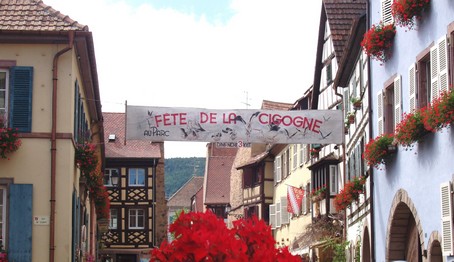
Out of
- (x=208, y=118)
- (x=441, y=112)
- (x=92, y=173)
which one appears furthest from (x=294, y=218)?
(x=441, y=112)

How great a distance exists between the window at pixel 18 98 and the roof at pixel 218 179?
61.3 meters

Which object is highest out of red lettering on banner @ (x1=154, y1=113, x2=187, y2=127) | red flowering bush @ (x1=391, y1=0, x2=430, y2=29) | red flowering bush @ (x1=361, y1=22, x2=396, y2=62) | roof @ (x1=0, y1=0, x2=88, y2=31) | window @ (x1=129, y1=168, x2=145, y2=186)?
window @ (x1=129, y1=168, x2=145, y2=186)

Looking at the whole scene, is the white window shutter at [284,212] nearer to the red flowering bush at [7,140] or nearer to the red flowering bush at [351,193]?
the red flowering bush at [351,193]

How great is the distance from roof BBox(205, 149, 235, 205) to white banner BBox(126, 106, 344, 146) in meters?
55.5

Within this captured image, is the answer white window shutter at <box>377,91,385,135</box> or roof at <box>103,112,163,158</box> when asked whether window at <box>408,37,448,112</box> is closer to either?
white window shutter at <box>377,91,385,135</box>

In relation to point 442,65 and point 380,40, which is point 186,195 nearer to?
point 380,40

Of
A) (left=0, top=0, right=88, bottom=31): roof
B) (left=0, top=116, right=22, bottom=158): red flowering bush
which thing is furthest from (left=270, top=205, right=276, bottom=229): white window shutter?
(left=0, top=116, right=22, bottom=158): red flowering bush

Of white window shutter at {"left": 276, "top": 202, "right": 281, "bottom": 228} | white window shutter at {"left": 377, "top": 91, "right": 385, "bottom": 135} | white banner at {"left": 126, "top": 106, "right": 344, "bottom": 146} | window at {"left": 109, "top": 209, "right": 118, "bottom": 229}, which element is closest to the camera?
white window shutter at {"left": 377, "top": 91, "right": 385, "bottom": 135}

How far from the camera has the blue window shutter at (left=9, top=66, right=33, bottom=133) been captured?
20.5 meters

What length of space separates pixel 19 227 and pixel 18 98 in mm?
2583

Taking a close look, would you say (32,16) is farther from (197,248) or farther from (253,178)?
(253,178)

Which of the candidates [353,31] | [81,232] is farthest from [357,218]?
[81,232]

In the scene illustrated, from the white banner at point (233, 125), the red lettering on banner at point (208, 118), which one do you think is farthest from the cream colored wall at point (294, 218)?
the red lettering on banner at point (208, 118)

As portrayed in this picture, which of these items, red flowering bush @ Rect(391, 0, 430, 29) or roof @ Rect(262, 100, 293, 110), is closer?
red flowering bush @ Rect(391, 0, 430, 29)
